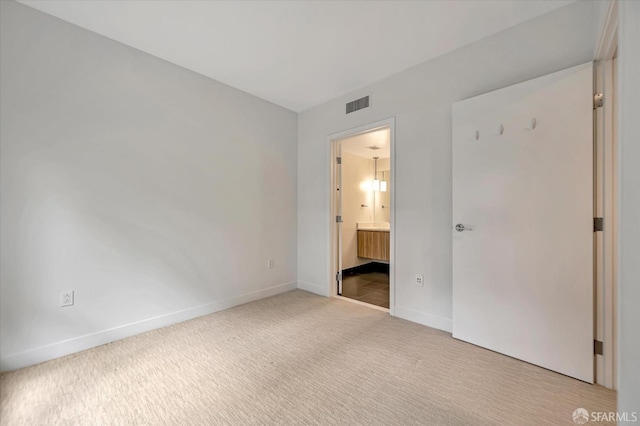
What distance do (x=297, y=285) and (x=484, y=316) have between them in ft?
8.17

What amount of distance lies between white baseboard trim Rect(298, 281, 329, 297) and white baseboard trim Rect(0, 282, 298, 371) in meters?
0.83

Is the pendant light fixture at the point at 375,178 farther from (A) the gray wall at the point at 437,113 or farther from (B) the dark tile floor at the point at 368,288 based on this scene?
(A) the gray wall at the point at 437,113

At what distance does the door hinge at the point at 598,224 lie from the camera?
5.60 ft

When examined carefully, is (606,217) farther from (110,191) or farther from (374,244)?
(110,191)

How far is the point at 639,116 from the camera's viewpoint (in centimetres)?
97

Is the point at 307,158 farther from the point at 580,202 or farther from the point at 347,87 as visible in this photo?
the point at 580,202

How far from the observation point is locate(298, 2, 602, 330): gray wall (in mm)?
1956

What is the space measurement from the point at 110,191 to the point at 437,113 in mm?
3167

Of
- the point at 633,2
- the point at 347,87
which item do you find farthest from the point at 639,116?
the point at 347,87

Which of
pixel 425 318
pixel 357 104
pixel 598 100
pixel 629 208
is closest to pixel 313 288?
pixel 425 318

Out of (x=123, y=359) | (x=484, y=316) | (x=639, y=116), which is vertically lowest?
(x=123, y=359)

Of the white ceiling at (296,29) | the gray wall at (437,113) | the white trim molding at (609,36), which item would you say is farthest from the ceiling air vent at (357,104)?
the white trim molding at (609,36)

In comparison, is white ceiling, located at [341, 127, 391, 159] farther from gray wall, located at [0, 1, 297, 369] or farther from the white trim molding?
the white trim molding

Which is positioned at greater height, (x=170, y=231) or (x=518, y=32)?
(x=518, y=32)
